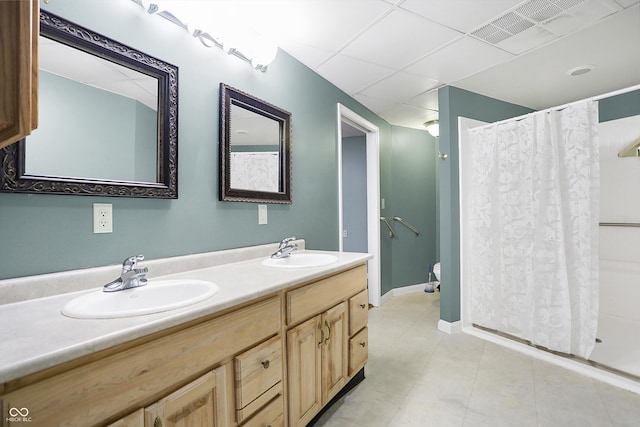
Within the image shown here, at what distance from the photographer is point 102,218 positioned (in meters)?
1.13

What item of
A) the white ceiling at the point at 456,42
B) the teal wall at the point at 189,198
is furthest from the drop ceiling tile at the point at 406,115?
→ the teal wall at the point at 189,198

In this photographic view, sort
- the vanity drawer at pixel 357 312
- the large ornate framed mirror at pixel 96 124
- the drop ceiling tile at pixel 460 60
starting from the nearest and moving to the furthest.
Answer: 1. the large ornate framed mirror at pixel 96 124
2. the vanity drawer at pixel 357 312
3. the drop ceiling tile at pixel 460 60

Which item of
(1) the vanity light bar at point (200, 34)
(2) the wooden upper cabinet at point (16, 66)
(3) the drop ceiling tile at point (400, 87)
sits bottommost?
(2) the wooden upper cabinet at point (16, 66)

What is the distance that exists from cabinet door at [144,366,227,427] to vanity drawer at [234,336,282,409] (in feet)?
0.22

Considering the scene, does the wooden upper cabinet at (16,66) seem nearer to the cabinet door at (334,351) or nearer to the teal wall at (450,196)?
the cabinet door at (334,351)

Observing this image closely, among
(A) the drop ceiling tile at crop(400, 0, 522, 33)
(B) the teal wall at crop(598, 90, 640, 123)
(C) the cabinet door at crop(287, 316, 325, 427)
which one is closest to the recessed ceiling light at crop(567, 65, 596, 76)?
(B) the teal wall at crop(598, 90, 640, 123)

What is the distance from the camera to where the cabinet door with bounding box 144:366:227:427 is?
0.78 m

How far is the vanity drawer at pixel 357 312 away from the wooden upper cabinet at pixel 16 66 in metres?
1.55

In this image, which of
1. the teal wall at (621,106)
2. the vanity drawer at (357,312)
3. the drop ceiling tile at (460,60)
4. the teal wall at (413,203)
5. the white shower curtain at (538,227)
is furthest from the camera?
the teal wall at (413,203)

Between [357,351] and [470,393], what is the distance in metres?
0.70

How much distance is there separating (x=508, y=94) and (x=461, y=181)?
1059mm

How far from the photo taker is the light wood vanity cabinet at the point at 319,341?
1.28 m

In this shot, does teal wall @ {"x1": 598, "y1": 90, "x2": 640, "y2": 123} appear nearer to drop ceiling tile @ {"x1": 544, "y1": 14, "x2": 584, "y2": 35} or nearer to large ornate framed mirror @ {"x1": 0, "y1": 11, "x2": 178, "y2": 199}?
drop ceiling tile @ {"x1": 544, "y1": 14, "x2": 584, "y2": 35}

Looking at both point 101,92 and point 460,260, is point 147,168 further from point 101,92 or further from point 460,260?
point 460,260
